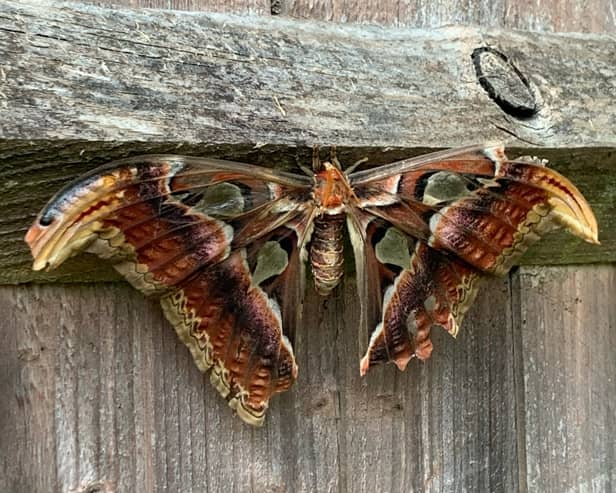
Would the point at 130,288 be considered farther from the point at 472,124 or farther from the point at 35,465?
the point at 472,124

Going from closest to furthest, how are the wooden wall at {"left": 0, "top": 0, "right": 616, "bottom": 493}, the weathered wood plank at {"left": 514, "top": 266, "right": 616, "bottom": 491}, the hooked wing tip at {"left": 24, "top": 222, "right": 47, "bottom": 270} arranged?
the hooked wing tip at {"left": 24, "top": 222, "right": 47, "bottom": 270} → the wooden wall at {"left": 0, "top": 0, "right": 616, "bottom": 493} → the weathered wood plank at {"left": 514, "top": 266, "right": 616, "bottom": 491}

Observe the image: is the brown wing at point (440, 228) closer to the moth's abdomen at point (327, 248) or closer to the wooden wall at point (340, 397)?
the moth's abdomen at point (327, 248)

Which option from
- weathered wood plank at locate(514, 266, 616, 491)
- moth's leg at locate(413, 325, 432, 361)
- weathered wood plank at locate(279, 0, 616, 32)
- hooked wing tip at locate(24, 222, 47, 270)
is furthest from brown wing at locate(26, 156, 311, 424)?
weathered wood plank at locate(514, 266, 616, 491)

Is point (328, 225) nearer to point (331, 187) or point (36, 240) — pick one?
point (331, 187)

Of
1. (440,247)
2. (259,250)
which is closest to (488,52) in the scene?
(440,247)

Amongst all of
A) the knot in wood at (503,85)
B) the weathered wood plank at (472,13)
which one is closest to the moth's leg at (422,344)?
the knot in wood at (503,85)

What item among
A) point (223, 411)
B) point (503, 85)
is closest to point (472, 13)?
point (503, 85)

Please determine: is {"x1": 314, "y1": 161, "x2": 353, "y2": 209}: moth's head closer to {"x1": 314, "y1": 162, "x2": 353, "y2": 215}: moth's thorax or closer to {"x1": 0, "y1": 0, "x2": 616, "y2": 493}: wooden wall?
{"x1": 314, "y1": 162, "x2": 353, "y2": 215}: moth's thorax
